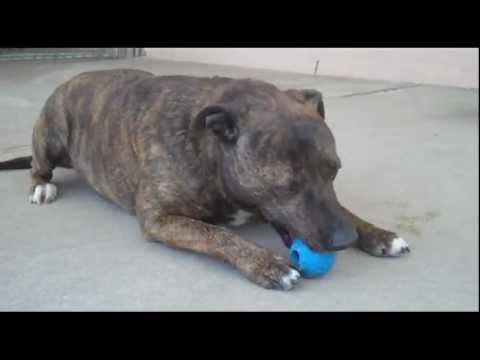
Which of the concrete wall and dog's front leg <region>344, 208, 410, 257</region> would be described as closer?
dog's front leg <region>344, 208, 410, 257</region>

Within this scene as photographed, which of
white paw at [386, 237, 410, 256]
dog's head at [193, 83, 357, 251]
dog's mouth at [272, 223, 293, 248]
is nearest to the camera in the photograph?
dog's head at [193, 83, 357, 251]

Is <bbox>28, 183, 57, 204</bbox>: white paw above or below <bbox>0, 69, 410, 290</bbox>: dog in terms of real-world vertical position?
below

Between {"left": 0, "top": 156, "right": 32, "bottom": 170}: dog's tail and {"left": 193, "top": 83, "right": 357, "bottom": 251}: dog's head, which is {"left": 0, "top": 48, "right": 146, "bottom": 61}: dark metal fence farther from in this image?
{"left": 193, "top": 83, "right": 357, "bottom": 251}: dog's head

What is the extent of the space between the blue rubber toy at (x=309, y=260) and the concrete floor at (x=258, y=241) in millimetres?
54

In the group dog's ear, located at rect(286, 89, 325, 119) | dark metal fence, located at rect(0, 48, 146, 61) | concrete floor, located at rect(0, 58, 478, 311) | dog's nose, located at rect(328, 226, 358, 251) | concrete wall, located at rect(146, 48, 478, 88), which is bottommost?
dark metal fence, located at rect(0, 48, 146, 61)

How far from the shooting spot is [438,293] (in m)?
2.70

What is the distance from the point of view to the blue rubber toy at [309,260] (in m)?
2.74

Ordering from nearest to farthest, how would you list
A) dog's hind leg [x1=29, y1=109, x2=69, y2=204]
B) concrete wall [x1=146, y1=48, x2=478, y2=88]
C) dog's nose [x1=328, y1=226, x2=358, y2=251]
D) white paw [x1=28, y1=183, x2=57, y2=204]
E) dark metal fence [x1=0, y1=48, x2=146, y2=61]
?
dog's nose [x1=328, y1=226, x2=358, y2=251] < white paw [x1=28, y1=183, x2=57, y2=204] < dog's hind leg [x1=29, y1=109, x2=69, y2=204] < concrete wall [x1=146, y1=48, x2=478, y2=88] < dark metal fence [x1=0, y1=48, x2=146, y2=61]

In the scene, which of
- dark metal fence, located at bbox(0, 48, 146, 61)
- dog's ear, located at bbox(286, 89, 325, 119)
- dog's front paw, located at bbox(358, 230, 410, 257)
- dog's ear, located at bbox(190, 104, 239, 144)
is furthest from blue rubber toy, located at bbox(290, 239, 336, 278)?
dark metal fence, located at bbox(0, 48, 146, 61)

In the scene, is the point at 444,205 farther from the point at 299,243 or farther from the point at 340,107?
the point at 340,107

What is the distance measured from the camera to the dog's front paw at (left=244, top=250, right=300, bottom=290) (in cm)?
273

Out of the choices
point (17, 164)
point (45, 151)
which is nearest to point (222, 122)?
point (45, 151)

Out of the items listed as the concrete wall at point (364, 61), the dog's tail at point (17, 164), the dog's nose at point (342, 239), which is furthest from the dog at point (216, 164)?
the concrete wall at point (364, 61)

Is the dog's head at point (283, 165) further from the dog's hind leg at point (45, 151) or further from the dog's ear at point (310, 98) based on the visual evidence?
the dog's hind leg at point (45, 151)
